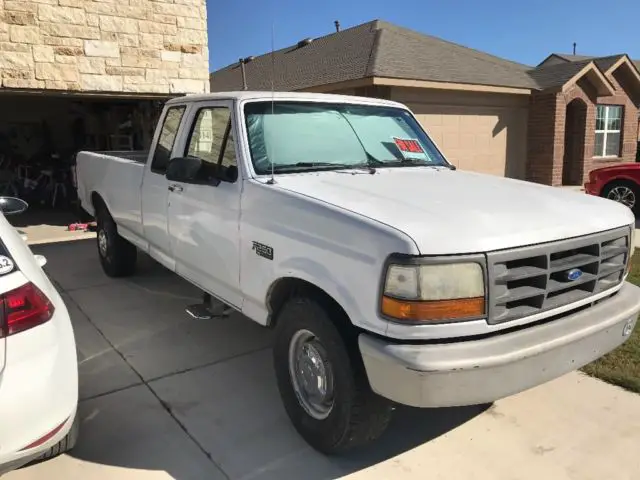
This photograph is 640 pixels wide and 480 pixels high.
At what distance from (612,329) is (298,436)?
5.98 feet

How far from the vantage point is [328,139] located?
391 cm

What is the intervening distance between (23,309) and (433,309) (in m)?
1.71

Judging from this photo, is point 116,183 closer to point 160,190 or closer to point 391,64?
point 160,190

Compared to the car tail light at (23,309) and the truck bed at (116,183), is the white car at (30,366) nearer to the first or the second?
the car tail light at (23,309)

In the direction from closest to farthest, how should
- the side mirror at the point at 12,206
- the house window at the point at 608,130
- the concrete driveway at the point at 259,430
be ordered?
1. the concrete driveway at the point at 259,430
2. the side mirror at the point at 12,206
3. the house window at the point at 608,130

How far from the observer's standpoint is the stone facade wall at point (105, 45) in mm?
8367

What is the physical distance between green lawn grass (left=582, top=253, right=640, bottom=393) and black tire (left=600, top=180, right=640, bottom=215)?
6886mm

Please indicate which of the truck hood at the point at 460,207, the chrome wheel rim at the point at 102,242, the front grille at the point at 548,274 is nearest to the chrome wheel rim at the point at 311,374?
the truck hood at the point at 460,207

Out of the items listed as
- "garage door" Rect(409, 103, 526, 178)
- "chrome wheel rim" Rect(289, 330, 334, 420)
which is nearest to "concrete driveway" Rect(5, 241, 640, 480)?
"chrome wheel rim" Rect(289, 330, 334, 420)

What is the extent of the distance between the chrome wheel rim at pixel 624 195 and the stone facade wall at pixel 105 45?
26.0 ft

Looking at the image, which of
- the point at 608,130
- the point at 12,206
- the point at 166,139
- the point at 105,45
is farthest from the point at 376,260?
the point at 608,130

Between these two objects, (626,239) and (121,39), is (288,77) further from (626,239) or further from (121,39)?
(626,239)

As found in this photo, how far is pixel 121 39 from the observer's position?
30.2ft

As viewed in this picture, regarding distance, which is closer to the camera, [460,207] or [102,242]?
[460,207]
